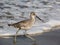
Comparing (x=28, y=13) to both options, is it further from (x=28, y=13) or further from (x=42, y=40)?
(x=42, y=40)

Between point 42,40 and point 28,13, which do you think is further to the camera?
point 28,13

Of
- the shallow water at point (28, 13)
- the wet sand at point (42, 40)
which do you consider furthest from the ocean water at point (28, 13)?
the wet sand at point (42, 40)

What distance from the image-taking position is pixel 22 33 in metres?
8.81

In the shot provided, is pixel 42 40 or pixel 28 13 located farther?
pixel 28 13

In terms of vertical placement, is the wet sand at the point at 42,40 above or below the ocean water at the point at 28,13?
above

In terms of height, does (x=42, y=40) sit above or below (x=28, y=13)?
above

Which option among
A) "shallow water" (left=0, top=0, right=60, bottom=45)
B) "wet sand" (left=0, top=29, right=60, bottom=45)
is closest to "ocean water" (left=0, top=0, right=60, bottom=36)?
"shallow water" (left=0, top=0, right=60, bottom=45)

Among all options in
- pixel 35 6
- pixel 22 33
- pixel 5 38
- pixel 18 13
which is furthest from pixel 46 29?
pixel 35 6

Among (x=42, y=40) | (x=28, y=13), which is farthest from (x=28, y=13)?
(x=42, y=40)

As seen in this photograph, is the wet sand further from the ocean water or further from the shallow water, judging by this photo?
the ocean water

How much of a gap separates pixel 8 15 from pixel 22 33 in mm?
2384

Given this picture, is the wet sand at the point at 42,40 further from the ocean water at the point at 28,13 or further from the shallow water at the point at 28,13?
the ocean water at the point at 28,13

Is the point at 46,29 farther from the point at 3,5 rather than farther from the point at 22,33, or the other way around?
the point at 3,5

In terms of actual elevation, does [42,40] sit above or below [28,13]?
above
